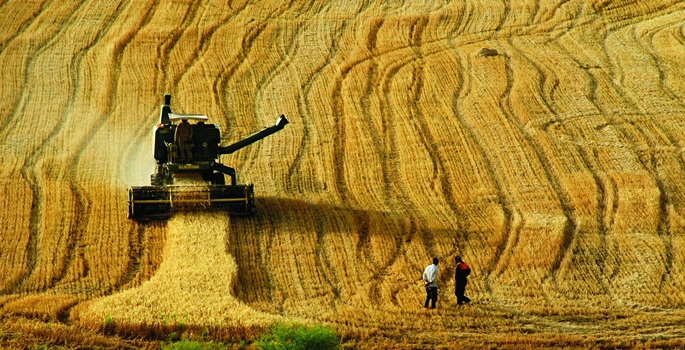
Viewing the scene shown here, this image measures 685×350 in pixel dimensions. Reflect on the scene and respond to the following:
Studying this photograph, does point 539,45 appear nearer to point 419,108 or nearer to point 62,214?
point 419,108

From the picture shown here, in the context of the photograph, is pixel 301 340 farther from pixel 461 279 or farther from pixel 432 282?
pixel 461 279

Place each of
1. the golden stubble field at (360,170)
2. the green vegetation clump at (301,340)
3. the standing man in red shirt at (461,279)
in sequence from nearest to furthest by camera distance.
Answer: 1. the green vegetation clump at (301,340)
2. the golden stubble field at (360,170)
3. the standing man in red shirt at (461,279)

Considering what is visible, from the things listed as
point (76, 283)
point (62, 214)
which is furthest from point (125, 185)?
point (76, 283)

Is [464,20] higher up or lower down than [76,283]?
higher up

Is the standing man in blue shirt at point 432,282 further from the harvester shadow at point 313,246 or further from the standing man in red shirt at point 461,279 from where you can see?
the harvester shadow at point 313,246

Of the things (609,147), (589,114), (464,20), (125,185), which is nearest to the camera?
(125,185)

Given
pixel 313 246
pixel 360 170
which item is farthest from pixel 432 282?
pixel 360 170

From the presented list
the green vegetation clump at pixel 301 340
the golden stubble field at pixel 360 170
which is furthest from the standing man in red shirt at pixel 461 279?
the green vegetation clump at pixel 301 340

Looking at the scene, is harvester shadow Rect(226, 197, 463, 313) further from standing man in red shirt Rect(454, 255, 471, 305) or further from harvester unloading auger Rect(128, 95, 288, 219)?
standing man in red shirt Rect(454, 255, 471, 305)
